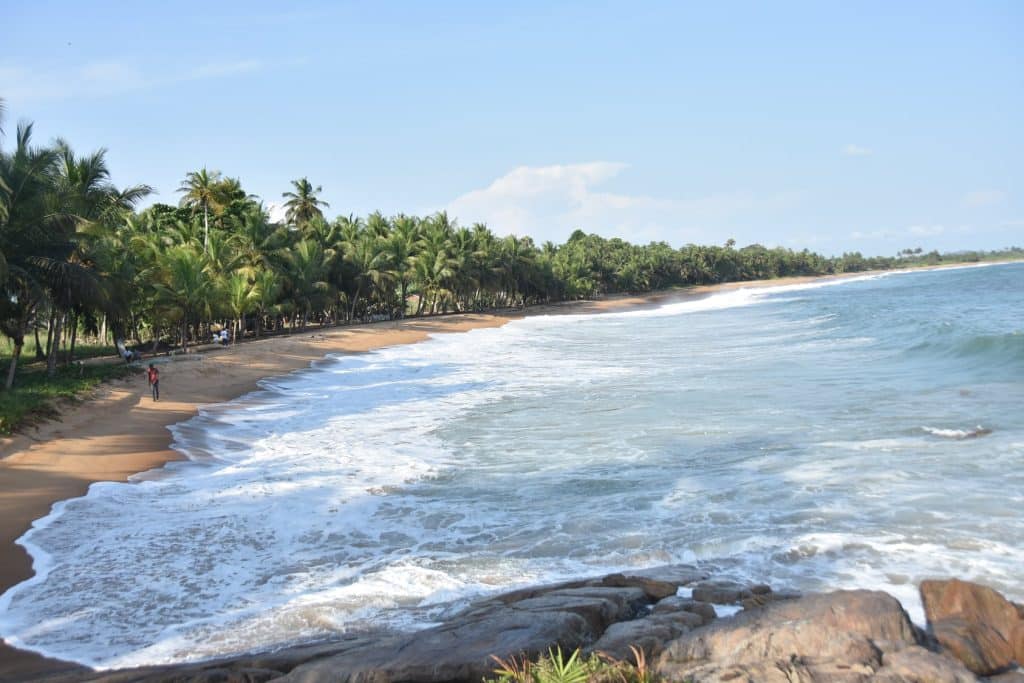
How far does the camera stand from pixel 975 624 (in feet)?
19.3

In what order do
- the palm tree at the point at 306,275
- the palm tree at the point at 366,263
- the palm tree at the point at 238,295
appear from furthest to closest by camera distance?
the palm tree at the point at 366,263, the palm tree at the point at 306,275, the palm tree at the point at 238,295

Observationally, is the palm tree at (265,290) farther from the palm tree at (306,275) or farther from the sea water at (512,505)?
the sea water at (512,505)

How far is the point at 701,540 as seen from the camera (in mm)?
8781

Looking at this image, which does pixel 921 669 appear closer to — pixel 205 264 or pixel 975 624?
pixel 975 624

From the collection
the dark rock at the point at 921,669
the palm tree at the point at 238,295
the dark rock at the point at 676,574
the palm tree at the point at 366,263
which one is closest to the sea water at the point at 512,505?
the dark rock at the point at 676,574

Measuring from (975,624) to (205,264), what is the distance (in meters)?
30.9

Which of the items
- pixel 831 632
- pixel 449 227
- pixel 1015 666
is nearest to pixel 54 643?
pixel 831 632

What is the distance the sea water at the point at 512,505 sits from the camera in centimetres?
740

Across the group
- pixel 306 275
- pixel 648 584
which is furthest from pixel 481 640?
pixel 306 275

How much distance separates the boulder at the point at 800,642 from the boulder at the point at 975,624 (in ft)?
1.35

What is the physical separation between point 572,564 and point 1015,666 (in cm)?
401

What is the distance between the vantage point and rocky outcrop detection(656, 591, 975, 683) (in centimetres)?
495

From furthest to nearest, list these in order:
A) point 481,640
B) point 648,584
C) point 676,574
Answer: point 676,574, point 648,584, point 481,640

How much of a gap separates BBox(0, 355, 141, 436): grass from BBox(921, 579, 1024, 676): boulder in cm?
1459
